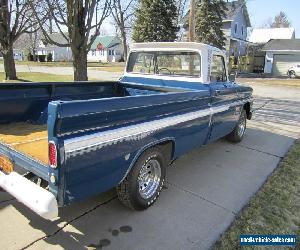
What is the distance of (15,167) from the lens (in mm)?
3451

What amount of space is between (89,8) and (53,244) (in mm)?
6682

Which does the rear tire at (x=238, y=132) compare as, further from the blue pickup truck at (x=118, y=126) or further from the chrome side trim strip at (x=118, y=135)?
the chrome side trim strip at (x=118, y=135)

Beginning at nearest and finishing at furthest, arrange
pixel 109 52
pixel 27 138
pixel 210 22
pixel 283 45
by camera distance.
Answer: pixel 27 138 → pixel 210 22 → pixel 283 45 → pixel 109 52

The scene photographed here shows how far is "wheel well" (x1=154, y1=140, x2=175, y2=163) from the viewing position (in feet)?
13.7

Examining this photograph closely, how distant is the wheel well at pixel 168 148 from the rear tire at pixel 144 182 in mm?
103

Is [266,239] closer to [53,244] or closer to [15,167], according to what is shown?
[53,244]

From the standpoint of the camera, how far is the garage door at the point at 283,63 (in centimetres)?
3453

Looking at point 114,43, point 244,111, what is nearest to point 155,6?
point 244,111

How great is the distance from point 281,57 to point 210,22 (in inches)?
369

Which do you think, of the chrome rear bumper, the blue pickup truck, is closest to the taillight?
the blue pickup truck

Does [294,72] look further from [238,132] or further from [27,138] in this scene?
[27,138]

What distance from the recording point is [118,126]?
3.31 metres

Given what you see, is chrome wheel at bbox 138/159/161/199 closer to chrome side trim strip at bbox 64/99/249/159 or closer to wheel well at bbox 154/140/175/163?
wheel well at bbox 154/140/175/163

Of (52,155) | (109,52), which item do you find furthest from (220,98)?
(109,52)
